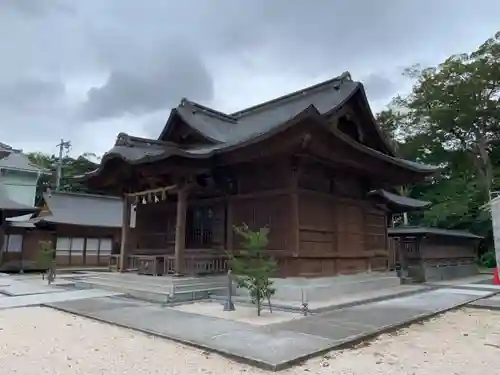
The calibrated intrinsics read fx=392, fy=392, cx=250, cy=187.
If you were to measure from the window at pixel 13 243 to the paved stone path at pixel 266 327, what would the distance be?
1144 centimetres

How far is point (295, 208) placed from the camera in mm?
8672

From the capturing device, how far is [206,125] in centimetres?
1119

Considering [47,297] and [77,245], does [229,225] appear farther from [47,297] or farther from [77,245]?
[77,245]

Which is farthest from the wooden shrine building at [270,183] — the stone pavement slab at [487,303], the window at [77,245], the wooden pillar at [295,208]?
the window at [77,245]

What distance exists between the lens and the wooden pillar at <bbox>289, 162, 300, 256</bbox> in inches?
338

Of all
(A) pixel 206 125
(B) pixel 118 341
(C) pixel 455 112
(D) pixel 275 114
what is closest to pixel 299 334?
(B) pixel 118 341

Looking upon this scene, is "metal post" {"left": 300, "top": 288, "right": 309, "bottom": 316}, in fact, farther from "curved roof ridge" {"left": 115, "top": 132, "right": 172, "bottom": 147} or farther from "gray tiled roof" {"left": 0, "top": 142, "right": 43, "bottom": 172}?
"gray tiled roof" {"left": 0, "top": 142, "right": 43, "bottom": 172}

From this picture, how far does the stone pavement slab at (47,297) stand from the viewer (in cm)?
802

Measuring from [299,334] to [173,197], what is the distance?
21.6 feet

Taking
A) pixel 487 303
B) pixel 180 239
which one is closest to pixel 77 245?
pixel 180 239

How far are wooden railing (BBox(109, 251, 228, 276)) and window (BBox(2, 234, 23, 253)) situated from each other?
10489 mm

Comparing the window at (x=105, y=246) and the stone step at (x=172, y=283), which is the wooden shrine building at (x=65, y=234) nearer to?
the window at (x=105, y=246)

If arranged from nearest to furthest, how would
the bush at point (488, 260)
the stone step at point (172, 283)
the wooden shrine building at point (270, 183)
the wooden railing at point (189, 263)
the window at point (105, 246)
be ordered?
the stone step at point (172, 283), the wooden shrine building at point (270, 183), the wooden railing at point (189, 263), the window at point (105, 246), the bush at point (488, 260)

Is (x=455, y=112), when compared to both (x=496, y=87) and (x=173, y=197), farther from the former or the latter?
(x=173, y=197)
